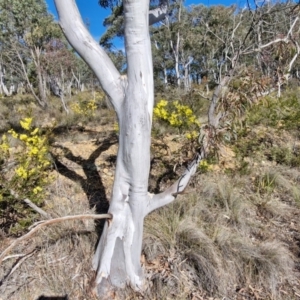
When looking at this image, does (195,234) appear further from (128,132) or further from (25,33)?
(25,33)

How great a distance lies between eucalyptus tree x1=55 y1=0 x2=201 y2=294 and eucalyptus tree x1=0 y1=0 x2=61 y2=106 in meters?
8.46

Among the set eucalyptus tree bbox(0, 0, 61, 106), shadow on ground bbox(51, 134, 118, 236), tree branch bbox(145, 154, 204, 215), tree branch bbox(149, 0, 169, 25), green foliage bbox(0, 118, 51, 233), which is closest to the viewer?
tree branch bbox(149, 0, 169, 25)

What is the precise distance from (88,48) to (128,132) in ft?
1.88

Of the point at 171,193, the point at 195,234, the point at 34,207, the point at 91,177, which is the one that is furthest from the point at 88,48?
the point at 91,177

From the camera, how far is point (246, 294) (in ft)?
6.33

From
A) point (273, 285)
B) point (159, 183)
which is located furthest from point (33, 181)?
point (273, 285)

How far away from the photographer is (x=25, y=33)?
30.7ft

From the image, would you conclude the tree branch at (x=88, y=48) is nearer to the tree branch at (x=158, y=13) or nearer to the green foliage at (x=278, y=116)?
the tree branch at (x=158, y=13)

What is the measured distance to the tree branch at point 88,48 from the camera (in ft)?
4.92

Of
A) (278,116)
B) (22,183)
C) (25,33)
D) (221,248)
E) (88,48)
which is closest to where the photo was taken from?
(88,48)

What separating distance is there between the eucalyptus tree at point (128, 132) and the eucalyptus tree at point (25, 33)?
8460mm

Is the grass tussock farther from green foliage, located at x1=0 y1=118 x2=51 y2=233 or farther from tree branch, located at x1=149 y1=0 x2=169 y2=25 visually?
tree branch, located at x1=149 y1=0 x2=169 y2=25

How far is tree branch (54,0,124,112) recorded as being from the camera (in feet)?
4.92

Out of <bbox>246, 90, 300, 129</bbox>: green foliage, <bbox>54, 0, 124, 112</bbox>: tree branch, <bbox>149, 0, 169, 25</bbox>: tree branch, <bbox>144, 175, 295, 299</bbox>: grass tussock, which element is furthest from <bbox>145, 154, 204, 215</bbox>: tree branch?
<bbox>246, 90, 300, 129</bbox>: green foliage
